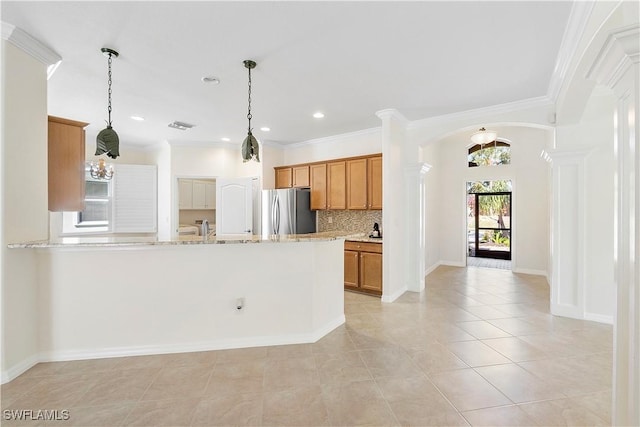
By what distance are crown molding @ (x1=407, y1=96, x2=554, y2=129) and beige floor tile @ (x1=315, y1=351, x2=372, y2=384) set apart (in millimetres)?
3539

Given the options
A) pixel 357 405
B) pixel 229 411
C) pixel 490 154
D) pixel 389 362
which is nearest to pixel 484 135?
pixel 490 154

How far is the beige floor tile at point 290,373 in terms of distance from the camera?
222 centimetres

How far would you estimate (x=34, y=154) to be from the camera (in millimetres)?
2490

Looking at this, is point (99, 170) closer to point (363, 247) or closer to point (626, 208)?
point (363, 247)

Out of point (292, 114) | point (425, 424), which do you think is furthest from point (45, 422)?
point (292, 114)

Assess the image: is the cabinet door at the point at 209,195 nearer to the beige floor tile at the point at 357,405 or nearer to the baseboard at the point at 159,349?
the baseboard at the point at 159,349

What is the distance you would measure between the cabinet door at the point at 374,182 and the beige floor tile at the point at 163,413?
3.59 meters

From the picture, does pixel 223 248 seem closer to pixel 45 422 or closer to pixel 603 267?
pixel 45 422

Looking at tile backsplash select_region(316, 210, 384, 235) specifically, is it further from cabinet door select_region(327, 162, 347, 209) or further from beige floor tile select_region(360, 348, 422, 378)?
beige floor tile select_region(360, 348, 422, 378)

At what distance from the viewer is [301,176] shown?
574 centimetres

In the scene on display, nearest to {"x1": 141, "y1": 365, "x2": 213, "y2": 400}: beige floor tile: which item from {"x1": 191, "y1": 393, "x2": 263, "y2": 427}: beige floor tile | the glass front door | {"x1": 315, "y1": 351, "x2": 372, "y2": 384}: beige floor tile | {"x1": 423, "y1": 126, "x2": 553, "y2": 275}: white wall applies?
{"x1": 191, "y1": 393, "x2": 263, "y2": 427}: beige floor tile

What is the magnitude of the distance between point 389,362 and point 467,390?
24.5 inches

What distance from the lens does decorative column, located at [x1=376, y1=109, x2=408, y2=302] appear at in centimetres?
427

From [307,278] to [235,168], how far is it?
13.0 ft
